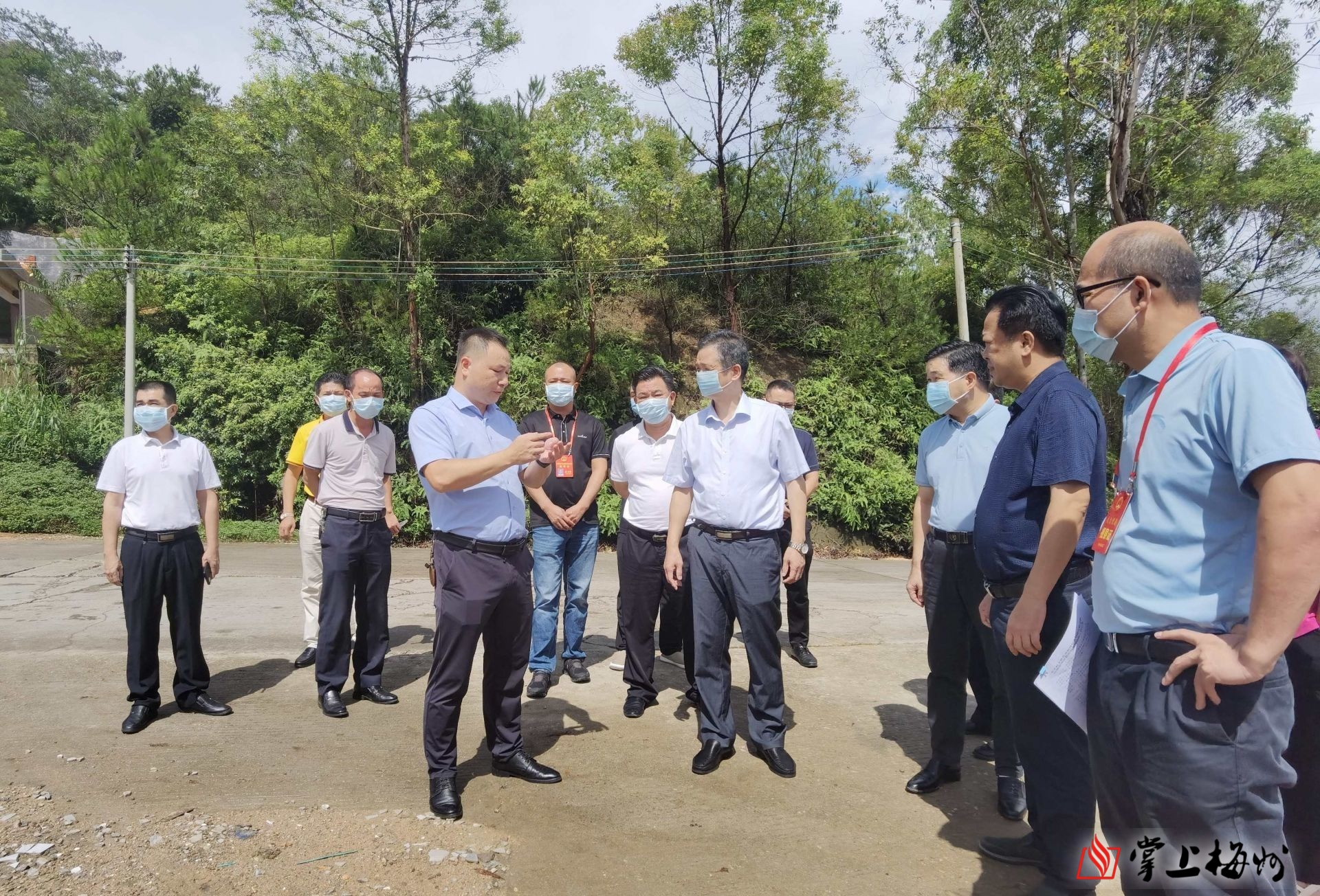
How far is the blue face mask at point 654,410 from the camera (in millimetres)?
5219

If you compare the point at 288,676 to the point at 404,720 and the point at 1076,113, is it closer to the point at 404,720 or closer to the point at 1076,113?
the point at 404,720

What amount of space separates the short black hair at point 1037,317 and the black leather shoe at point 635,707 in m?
3.13

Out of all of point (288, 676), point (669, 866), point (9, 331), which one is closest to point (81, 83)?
point (9, 331)

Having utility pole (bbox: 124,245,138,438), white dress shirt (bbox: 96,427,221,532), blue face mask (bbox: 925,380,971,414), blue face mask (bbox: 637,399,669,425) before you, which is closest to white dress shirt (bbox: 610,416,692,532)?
blue face mask (bbox: 637,399,669,425)

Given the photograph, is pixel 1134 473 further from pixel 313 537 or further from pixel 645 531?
pixel 313 537

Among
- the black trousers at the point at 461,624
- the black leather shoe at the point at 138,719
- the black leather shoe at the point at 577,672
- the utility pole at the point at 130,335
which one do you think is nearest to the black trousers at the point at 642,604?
the black leather shoe at the point at 577,672

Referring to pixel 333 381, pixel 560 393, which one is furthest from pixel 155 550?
pixel 560 393

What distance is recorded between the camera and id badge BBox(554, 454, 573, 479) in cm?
Answer: 554

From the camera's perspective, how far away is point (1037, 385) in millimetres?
2977

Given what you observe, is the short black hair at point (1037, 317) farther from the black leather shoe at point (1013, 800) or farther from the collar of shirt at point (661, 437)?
the collar of shirt at point (661, 437)

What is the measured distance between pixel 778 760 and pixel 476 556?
73.2 inches

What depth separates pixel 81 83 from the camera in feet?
121

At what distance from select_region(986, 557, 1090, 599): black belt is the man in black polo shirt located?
2963 millimetres

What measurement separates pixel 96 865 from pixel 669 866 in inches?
86.9
